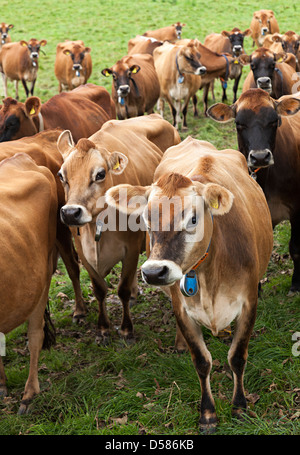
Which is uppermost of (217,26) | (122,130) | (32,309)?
(122,130)

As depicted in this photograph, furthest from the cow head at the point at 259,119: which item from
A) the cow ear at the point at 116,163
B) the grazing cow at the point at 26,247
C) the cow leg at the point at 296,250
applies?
the grazing cow at the point at 26,247

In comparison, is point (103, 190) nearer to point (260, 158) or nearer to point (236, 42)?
point (260, 158)

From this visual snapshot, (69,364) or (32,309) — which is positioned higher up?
(32,309)

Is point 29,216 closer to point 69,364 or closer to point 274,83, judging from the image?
point 69,364

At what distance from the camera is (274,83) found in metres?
8.73

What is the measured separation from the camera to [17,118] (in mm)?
7211

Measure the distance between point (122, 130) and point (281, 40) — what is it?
32.8ft

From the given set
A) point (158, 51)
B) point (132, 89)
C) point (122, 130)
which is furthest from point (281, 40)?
point (122, 130)

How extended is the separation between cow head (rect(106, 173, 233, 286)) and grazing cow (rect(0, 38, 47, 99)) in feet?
43.2

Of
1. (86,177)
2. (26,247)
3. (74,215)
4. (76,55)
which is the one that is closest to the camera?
(26,247)

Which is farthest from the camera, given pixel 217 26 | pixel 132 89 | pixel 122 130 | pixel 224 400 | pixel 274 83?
pixel 217 26

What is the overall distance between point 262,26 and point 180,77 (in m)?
8.44

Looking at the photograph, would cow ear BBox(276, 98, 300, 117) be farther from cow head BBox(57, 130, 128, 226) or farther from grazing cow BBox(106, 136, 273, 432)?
cow head BBox(57, 130, 128, 226)

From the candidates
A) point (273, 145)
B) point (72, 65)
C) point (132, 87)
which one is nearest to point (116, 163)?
point (273, 145)
